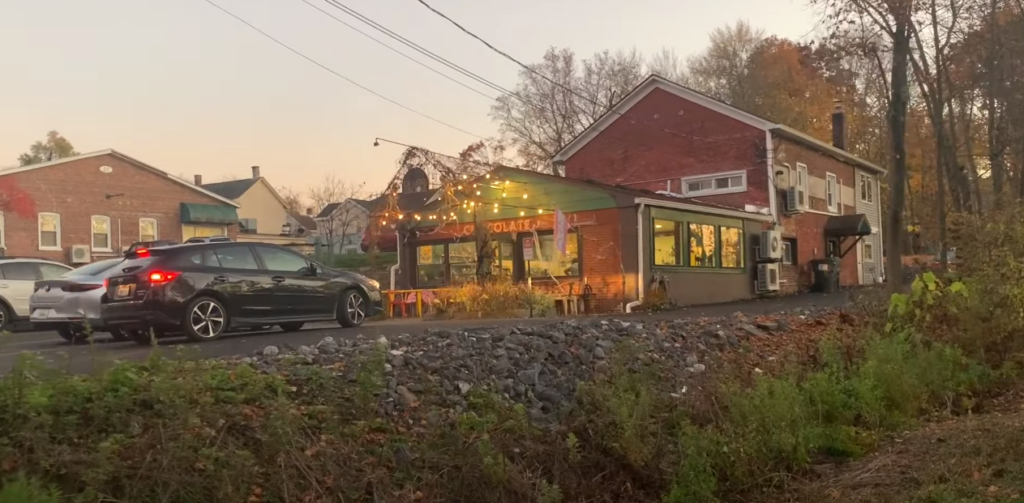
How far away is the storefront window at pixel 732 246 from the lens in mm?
24078

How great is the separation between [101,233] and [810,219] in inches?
1077

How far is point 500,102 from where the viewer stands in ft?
163

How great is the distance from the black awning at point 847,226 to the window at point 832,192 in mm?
718

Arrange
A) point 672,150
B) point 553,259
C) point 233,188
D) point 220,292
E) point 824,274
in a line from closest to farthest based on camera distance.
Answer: point 220,292 < point 553,259 < point 672,150 < point 824,274 < point 233,188

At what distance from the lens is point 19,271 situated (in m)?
16.2

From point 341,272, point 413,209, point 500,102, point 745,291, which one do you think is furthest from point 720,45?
point 341,272

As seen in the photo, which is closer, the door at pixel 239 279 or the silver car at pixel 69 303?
the door at pixel 239 279

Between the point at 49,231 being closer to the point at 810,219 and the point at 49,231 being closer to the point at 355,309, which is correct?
the point at 355,309

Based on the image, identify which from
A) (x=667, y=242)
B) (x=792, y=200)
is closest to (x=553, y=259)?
(x=667, y=242)

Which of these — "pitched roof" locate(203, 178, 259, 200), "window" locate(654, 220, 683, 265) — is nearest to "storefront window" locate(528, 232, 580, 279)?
"window" locate(654, 220, 683, 265)

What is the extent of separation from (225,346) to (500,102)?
41.4 m

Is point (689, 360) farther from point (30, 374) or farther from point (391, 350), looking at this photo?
point (30, 374)

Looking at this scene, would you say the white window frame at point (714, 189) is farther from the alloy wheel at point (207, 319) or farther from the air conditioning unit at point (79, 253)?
the air conditioning unit at point (79, 253)

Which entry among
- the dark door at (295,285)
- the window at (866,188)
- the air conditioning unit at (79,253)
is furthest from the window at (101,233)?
the window at (866,188)
